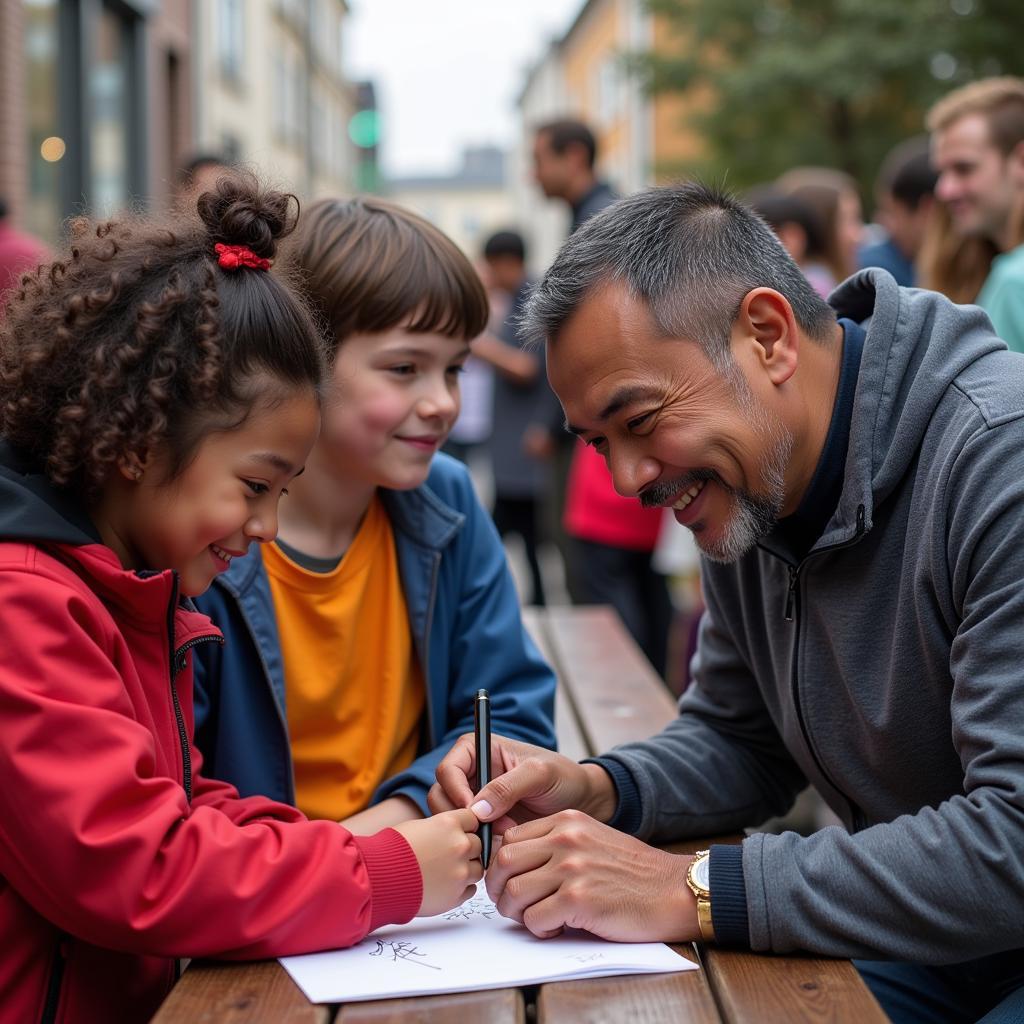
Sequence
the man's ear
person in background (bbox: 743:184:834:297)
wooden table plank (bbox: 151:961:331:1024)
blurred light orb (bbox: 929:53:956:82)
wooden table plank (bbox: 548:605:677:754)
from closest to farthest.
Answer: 1. wooden table plank (bbox: 151:961:331:1024)
2. the man's ear
3. wooden table plank (bbox: 548:605:677:754)
4. person in background (bbox: 743:184:834:297)
5. blurred light orb (bbox: 929:53:956:82)

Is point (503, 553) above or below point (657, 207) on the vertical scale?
below

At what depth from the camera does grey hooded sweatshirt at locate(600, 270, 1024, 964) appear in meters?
1.58

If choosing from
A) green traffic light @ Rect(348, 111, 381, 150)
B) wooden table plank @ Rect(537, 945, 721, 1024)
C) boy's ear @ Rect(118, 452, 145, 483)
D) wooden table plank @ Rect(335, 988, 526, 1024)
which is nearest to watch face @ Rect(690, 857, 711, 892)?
wooden table plank @ Rect(537, 945, 721, 1024)

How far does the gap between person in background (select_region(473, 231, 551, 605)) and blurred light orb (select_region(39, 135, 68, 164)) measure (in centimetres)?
341

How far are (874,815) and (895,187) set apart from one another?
4084 millimetres

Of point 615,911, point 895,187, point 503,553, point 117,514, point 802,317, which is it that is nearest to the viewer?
point 615,911

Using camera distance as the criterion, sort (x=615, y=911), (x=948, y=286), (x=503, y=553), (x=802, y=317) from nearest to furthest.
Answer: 1. (x=615, y=911)
2. (x=802, y=317)
3. (x=503, y=553)
4. (x=948, y=286)

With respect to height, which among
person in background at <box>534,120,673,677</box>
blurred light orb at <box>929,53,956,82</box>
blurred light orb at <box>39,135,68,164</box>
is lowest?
person in background at <box>534,120,673,677</box>

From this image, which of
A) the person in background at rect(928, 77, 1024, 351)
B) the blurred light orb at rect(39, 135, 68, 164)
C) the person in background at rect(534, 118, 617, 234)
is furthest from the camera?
the blurred light orb at rect(39, 135, 68, 164)

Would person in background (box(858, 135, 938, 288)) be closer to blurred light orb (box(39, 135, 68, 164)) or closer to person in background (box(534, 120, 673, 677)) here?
person in background (box(534, 120, 673, 677))

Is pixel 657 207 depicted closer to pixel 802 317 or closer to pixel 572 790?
pixel 802 317

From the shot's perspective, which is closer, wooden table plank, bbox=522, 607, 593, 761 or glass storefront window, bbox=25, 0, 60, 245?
wooden table plank, bbox=522, 607, 593, 761

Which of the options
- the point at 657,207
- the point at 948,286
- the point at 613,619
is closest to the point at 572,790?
the point at 657,207

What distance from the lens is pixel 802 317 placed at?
77.4 inches
